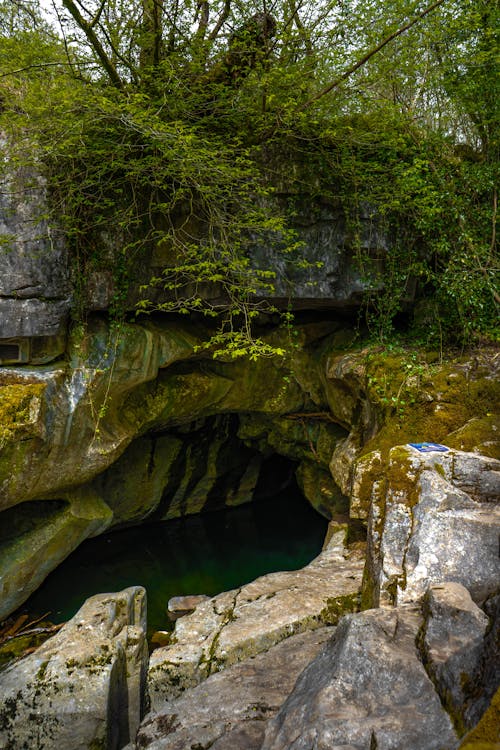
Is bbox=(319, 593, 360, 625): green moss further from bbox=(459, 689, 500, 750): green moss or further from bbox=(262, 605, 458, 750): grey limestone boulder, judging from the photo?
bbox=(459, 689, 500, 750): green moss

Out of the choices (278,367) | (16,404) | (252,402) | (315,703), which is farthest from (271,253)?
(315,703)

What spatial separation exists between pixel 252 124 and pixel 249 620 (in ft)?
19.0

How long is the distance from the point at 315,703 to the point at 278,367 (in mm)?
6801

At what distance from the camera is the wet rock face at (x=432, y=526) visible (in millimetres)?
3143

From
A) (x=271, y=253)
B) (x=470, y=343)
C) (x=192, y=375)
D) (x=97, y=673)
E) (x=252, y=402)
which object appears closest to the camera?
(x=97, y=673)

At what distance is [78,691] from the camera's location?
12.1 feet

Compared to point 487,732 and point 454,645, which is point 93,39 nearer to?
point 454,645

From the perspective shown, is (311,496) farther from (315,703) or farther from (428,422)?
(315,703)

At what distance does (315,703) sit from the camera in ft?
6.92

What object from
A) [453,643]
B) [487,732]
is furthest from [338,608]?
[487,732]

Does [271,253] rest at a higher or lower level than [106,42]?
lower

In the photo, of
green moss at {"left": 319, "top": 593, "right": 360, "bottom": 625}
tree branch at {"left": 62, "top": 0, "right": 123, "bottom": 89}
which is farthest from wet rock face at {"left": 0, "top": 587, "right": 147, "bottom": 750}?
tree branch at {"left": 62, "top": 0, "right": 123, "bottom": 89}

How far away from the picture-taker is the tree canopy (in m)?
5.43

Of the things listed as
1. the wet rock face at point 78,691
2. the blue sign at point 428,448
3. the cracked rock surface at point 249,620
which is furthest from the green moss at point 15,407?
the blue sign at point 428,448
